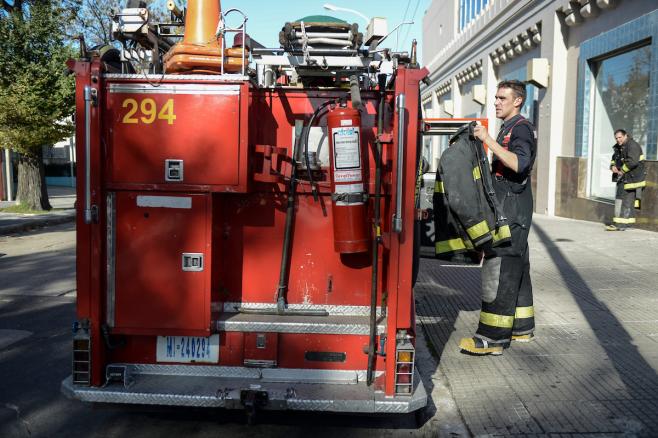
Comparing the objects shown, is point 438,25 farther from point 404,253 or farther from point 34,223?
point 404,253

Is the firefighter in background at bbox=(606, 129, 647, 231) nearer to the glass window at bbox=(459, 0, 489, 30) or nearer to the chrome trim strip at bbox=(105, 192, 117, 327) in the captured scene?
the chrome trim strip at bbox=(105, 192, 117, 327)

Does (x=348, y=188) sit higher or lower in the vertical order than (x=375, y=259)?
higher

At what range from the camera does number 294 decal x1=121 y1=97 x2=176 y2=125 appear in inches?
149

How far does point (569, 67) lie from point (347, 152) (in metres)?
15.0

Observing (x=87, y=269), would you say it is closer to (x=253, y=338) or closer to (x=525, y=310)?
(x=253, y=338)

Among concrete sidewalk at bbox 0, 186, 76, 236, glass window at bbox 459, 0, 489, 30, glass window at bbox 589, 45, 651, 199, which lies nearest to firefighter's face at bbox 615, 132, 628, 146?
glass window at bbox 589, 45, 651, 199

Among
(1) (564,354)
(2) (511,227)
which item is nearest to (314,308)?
(2) (511,227)

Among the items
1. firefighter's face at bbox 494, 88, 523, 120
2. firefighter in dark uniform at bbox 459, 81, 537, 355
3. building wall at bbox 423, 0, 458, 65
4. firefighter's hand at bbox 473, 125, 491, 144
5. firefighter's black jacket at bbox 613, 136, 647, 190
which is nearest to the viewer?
firefighter's hand at bbox 473, 125, 491, 144

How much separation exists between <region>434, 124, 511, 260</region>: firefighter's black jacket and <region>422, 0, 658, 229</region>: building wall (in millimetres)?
8816

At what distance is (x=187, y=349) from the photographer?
4.00 m

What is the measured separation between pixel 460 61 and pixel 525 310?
25.1 m

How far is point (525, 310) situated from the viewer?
564 centimetres

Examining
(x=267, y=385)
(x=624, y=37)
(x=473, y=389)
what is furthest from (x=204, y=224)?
(x=624, y=37)

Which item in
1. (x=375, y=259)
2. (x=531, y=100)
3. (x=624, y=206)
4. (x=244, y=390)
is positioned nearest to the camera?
(x=244, y=390)
